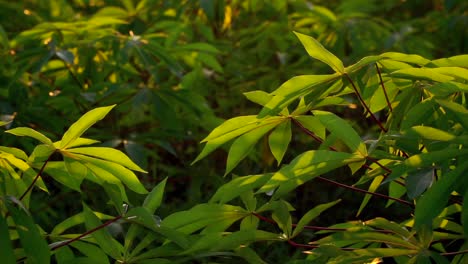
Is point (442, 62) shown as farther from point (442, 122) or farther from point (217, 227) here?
point (217, 227)

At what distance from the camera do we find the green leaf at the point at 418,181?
110cm

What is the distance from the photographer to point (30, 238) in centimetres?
119

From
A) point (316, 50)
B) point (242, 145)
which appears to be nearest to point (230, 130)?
point (242, 145)

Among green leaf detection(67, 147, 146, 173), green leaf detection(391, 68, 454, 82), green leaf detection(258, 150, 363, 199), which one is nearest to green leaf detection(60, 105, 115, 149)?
green leaf detection(67, 147, 146, 173)

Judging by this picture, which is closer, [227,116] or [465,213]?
[465,213]

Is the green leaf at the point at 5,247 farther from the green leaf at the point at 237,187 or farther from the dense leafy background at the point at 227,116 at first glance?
the green leaf at the point at 237,187

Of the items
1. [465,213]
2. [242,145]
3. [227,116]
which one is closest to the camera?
[465,213]

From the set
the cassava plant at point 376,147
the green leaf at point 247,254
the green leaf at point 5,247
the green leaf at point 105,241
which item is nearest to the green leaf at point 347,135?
the cassava plant at point 376,147

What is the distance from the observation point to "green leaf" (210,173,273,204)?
1226 millimetres

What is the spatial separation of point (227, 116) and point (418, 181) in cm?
174

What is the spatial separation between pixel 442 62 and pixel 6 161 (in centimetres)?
70

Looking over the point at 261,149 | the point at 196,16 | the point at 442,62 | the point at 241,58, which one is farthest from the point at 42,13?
the point at 442,62

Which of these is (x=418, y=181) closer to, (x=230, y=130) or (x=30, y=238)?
(x=230, y=130)

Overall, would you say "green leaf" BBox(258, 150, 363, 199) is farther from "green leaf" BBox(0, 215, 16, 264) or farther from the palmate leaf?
"green leaf" BBox(0, 215, 16, 264)
